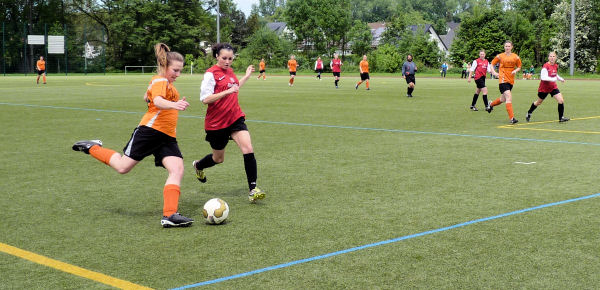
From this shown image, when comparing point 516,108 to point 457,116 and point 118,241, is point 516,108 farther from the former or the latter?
point 118,241

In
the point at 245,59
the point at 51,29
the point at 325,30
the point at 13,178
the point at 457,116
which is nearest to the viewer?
the point at 13,178

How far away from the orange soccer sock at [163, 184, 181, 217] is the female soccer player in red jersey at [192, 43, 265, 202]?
109 centimetres

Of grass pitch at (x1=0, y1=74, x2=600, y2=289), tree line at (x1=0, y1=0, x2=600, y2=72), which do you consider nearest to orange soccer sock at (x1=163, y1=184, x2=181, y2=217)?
grass pitch at (x1=0, y1=74, x2=600, y2=289)

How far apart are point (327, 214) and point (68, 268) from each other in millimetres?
2641

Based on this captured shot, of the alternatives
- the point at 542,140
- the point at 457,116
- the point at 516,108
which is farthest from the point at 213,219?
the point at 516,108

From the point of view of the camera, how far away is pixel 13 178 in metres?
8.95

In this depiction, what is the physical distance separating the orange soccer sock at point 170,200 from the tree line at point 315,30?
2455 inches

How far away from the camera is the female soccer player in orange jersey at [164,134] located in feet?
20.9

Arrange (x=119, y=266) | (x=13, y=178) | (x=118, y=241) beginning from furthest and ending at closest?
(x=13, y=178), (x=118, y=241), (x=119, y=266)

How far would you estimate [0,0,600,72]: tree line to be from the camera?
226ft

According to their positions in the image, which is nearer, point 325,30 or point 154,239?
point 154,239

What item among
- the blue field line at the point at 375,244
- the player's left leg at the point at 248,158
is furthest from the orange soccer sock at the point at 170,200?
the blue field line at the point at 375,244

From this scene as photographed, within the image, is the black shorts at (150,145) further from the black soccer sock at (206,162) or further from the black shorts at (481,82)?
the black shorts at (481,82)

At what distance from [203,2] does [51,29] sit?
1262 inches
